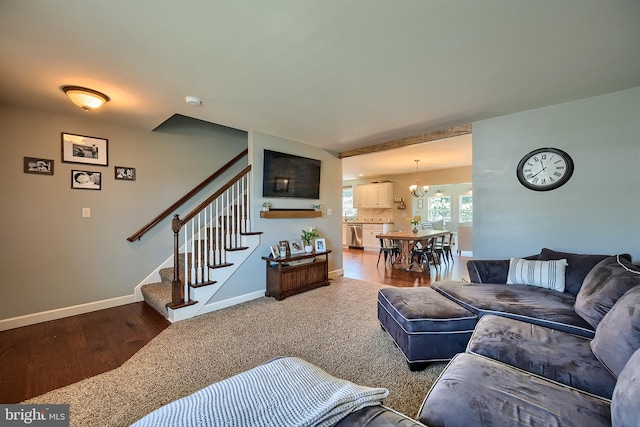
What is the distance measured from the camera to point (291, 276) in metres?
3.70

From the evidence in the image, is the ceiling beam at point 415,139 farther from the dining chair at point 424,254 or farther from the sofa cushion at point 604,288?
the dining chair at point 424,254

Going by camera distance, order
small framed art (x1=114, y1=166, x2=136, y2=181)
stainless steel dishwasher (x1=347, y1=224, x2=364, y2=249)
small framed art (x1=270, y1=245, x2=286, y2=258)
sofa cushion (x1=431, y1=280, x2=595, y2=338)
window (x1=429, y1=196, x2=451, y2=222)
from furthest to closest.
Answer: stainless steel dishwasher (x1=347, y1=224, x2=364, y2=249), window (x1=429, y1=196, x2=451, y2=222), small framed art (x1=270, y1=245, x2=286, y2=258), small framed art (x1=114, y1=166, x2=136, y2=181), sofa cushion (x1=431, y1=280, x2=595, y2=338)

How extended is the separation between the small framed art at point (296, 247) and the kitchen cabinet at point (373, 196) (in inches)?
197

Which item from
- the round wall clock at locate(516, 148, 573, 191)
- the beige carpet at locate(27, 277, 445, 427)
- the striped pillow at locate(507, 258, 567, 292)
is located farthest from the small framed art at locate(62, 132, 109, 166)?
the round wall clock at locate(516, 148, 573, 191)

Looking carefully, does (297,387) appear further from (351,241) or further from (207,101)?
(351,241)

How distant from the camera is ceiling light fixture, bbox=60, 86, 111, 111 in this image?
2344 millimetres

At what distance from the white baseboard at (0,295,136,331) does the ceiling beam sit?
4.16 metres

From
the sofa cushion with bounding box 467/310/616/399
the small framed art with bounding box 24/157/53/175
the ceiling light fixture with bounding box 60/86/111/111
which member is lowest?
the sofa cushion with bounding box 467/310/616/399

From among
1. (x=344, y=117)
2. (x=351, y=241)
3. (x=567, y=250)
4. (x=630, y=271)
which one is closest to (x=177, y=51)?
(x=344, y=117)

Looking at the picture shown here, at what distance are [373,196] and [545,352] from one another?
7.43 meters

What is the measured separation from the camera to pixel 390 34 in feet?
5.54

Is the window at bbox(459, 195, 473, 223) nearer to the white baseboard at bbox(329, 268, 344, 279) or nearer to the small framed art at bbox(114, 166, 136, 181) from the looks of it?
the white baseboard at bbox(329, 268, 344, 279)

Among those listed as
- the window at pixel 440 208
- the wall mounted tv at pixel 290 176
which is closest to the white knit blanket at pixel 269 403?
the wall mounted tv at pixel 290 176

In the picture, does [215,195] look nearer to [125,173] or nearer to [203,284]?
[203,284]
